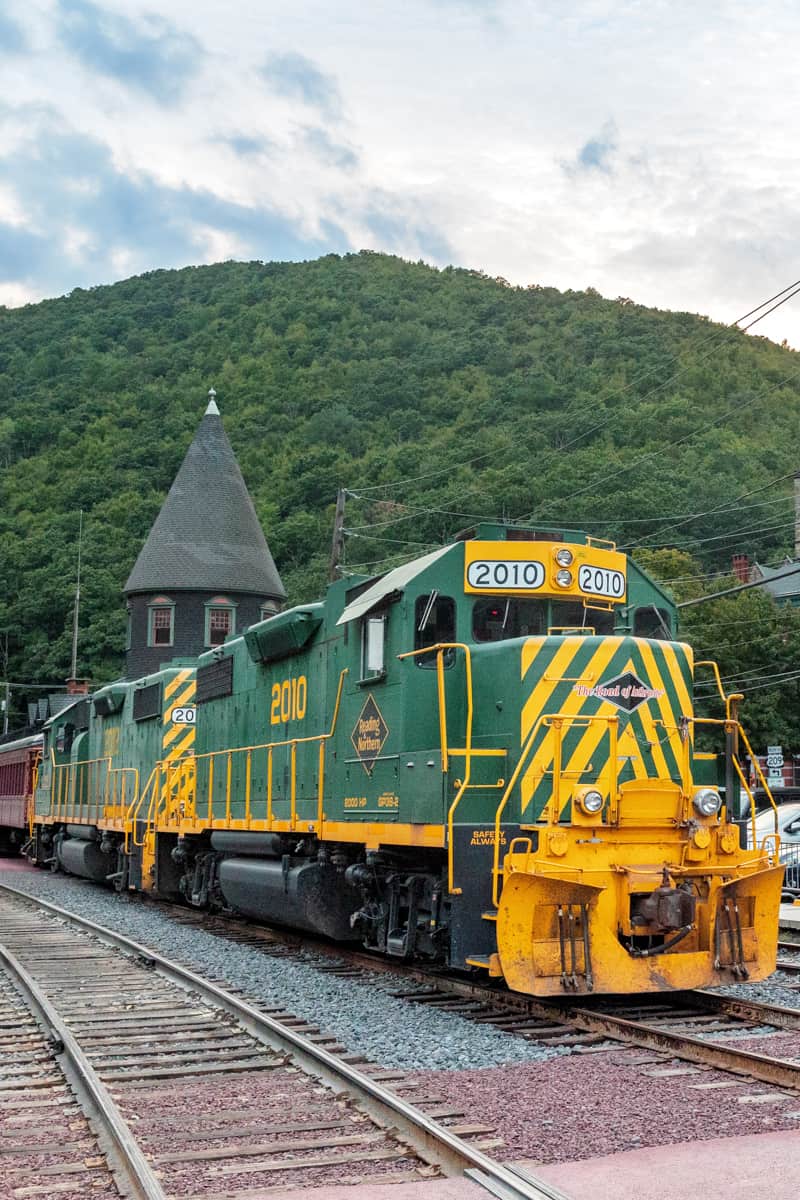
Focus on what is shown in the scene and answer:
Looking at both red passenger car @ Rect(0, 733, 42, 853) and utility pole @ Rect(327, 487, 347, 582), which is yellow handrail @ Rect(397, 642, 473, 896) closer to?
utility pole @ Rect(327, 487, 347, 582)

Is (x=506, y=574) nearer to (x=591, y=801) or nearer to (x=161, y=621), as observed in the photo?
(x=591, y=801)

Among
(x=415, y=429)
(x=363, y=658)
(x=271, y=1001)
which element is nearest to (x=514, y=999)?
(x=271, y=1001)

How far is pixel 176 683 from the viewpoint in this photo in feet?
61.2

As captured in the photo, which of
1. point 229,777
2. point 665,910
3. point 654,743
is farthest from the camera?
point 229,777

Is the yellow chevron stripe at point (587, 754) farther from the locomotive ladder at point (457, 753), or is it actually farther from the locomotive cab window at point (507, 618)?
the locomotive cab window at point (507, 618)

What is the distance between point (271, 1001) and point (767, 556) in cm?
6370

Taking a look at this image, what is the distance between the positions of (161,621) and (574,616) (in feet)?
124

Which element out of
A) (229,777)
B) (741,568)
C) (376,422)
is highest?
(376,422)

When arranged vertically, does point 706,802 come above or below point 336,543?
below

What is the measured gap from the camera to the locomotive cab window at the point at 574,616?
32.3 feet

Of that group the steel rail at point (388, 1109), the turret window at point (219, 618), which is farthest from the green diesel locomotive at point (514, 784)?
the turret window at point (219, 618)

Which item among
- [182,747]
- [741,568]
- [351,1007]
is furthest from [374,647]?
[741,568]

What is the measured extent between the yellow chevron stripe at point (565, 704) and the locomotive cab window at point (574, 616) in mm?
628

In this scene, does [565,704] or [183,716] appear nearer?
[565,704]
